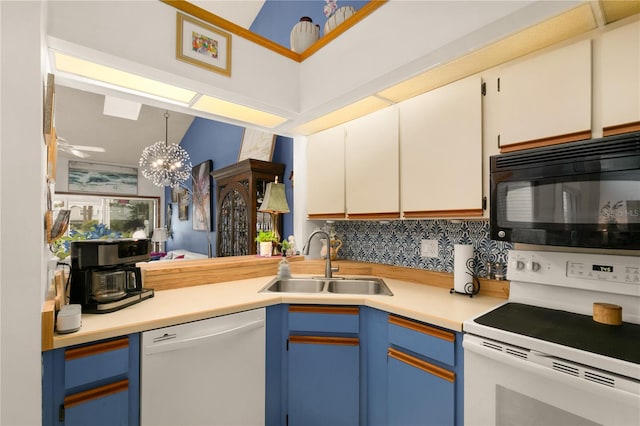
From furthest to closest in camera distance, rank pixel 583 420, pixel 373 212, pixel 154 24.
A: pixel 373 212
pixel 154 24
pixel 583 420

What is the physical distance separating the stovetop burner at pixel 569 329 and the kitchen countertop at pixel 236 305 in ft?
0.41

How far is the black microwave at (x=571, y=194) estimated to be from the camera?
1039mm

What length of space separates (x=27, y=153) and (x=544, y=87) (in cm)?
200

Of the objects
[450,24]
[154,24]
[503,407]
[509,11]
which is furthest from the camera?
[154,24]

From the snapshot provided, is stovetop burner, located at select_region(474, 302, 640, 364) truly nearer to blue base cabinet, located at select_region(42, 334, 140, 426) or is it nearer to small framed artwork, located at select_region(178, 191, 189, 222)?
blue base cabinet, located at select_region(42, 334, 140, 426)

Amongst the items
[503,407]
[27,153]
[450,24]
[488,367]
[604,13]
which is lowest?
[503,407]

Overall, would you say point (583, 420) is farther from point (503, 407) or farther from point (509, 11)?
point (509, 11)

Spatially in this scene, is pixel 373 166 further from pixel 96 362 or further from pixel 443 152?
pixel 96 362

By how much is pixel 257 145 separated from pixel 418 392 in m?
3.46

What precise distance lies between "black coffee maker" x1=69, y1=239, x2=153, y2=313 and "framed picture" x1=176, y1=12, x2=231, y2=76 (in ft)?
3.64

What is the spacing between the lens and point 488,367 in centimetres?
116

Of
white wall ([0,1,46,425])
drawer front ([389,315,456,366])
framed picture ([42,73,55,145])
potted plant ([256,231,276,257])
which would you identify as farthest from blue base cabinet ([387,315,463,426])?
framed picture ([42,73,55,145])

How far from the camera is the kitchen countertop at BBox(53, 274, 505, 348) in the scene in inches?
49.3

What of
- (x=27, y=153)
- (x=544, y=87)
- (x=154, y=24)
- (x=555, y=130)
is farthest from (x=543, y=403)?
(x=154, y=24)
